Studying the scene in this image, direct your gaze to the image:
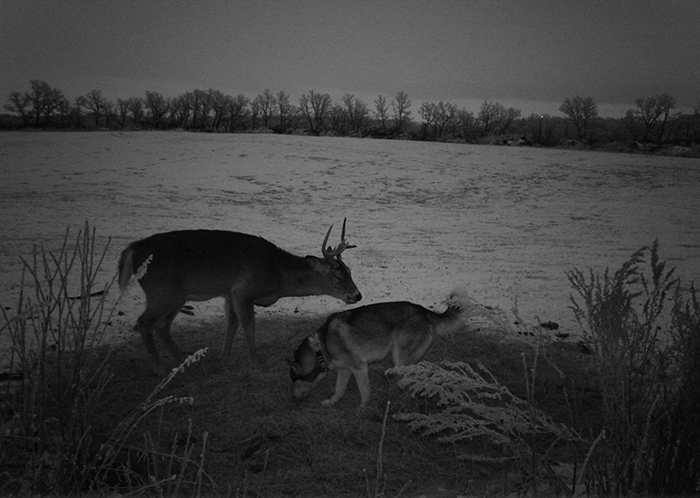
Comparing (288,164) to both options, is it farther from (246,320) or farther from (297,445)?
(297,445)

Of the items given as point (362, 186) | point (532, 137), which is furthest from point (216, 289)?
point (532, 137)

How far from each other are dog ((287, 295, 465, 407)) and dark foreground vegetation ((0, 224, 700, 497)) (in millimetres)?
213

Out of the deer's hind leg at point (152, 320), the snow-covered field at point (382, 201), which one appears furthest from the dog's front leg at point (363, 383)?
the snow-covered field at point (382, 201)

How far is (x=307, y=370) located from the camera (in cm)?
466

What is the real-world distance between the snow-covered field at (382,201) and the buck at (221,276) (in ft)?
4.28

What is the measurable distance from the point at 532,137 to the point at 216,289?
7067mm

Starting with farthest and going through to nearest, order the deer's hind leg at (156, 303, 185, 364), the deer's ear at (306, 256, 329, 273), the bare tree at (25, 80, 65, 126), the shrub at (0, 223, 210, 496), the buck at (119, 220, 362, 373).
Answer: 1. the bare tree at (25, 80, 65, 126)
2. the deer's ear at (306, 256, 329, 273)
3. the deer's hind leg at (156, 303, 185, 364)
4. the buck at (119, 220, 362, 373)
5. the shrub at (0, 223, 210, 496)

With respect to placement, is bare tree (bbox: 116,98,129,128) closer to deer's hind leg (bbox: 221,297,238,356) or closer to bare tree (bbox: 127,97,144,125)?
bare tree (bbox: 127,97,144,125)

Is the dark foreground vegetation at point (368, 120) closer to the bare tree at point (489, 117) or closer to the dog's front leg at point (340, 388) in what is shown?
the bare tree at point (489, 117)

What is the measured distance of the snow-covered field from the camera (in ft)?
27.3

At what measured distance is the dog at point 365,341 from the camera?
4.58 metres

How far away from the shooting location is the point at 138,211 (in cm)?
945

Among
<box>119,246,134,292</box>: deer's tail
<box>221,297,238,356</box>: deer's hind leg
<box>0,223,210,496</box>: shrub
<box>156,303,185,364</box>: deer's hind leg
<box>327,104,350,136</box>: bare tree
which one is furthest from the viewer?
<box>327,104,350,136</box>: bare tree

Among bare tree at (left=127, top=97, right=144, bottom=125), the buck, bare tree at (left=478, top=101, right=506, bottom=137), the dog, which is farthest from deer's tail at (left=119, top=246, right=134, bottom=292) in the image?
bare tree at (left=478, top=101, right=506, bottom=137)
